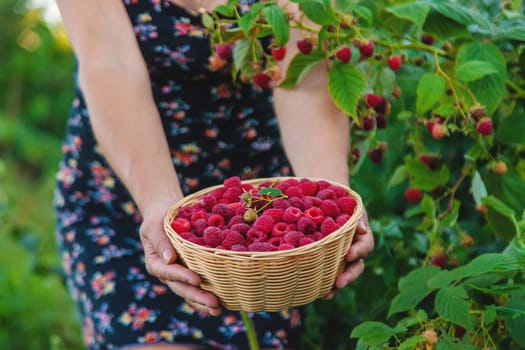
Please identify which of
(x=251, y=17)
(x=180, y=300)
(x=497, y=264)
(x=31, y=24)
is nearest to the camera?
(x=497, y=264)

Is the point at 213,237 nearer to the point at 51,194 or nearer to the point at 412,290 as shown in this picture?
the point at 412,290

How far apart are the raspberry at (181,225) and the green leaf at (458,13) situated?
0.64m

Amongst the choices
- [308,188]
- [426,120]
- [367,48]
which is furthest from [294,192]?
[426,120]

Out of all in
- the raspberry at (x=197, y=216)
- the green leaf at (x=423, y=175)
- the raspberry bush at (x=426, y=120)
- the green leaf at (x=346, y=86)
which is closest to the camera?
the raspberry at (x=197, y=216)

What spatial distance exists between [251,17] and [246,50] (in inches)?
5.1

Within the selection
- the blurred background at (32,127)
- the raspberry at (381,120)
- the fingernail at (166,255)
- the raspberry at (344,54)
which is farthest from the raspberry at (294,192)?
the blurred background at (32,127)

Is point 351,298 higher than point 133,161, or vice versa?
point 133,161

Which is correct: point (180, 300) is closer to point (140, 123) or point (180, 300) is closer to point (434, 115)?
point (140, 123)

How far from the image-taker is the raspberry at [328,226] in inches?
47.8

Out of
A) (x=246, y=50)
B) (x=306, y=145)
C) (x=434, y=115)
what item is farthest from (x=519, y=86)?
(x=246, y=50)

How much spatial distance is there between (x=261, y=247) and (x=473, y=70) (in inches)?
21.9

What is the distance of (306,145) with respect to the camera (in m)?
1.62

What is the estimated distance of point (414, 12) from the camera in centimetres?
144

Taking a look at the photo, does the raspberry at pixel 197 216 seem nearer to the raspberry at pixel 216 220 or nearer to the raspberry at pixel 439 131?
the raspberry at pixel 216 220
